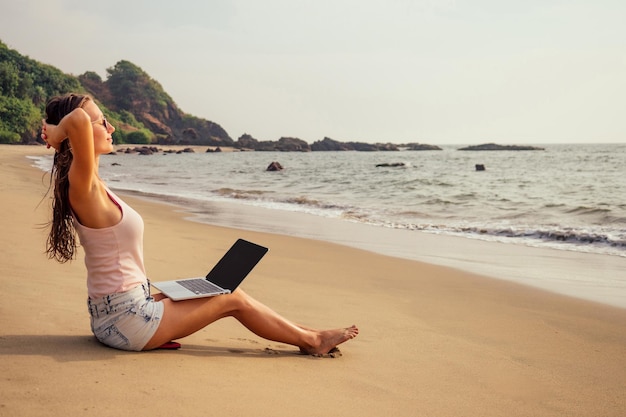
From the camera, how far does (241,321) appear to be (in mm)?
3707

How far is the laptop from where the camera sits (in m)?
3.51

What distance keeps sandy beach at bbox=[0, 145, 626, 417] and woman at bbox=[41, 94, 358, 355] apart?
170mm

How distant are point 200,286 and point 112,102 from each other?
151791mm

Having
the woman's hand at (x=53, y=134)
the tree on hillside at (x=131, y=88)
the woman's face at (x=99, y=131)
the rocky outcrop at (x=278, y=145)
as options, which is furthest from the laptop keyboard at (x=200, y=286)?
the tree on hillside at (x=131, y=88)

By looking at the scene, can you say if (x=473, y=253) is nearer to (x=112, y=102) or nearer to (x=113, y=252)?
(x=113, y=252)

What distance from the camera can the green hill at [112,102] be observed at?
2579 inches

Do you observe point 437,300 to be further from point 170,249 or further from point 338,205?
point 338,205

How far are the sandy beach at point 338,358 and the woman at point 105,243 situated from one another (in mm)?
170

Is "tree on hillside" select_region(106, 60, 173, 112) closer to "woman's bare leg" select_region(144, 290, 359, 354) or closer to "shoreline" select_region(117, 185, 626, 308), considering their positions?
"shoreline" select_region(117, 185, 626, 308)

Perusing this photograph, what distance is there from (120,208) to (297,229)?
8242mm

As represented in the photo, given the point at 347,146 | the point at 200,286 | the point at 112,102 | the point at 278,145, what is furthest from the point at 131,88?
the point at 200,286

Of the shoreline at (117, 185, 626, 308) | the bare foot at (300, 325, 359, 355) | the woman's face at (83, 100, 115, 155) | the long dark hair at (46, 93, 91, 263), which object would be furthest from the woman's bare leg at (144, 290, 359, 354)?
the shoreline at (117, 185, 626, 308)

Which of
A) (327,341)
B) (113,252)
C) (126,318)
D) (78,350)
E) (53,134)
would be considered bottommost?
(327,341)

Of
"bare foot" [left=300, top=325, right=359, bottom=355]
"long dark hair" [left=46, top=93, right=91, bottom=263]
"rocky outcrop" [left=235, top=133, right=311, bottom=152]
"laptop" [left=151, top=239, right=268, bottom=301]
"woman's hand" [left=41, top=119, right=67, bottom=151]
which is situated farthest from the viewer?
"rocky outcrop" [left=235, top=133, right=311, bottom=152]
